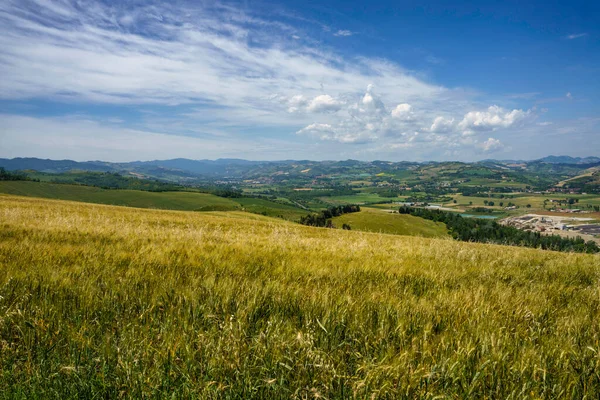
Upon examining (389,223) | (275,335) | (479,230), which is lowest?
(479,230)

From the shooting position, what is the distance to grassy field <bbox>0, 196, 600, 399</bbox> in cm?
185

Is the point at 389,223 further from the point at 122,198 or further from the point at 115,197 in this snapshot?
the point at 115,197

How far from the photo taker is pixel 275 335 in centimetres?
220

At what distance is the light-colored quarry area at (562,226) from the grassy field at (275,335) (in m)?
147

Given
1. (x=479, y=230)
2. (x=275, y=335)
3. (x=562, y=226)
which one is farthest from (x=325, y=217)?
(x=275, y=335)

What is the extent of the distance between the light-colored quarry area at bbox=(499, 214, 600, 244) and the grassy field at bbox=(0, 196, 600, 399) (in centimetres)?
14740

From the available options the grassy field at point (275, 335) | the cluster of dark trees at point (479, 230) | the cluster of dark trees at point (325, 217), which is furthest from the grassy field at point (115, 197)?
the grassy field at point (275, 335)

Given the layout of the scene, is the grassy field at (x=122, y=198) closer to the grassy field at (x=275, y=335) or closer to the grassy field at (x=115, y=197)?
the grassy field at (x=115, y=197)

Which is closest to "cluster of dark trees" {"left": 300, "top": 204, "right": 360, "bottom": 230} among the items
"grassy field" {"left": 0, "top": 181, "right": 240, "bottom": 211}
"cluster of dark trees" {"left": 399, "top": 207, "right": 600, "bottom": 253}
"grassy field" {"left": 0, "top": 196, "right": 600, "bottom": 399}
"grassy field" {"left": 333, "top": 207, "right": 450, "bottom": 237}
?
"grassy field" {"left": 333, "top": 207, "right": 450, "bottom": 237}

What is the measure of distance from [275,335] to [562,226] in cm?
19442

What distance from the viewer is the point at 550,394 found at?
1.93m

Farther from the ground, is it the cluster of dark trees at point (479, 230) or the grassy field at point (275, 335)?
the grassy field at point (275, 335)

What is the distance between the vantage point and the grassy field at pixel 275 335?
185 cm

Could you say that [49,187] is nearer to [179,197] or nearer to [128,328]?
[179,197]
